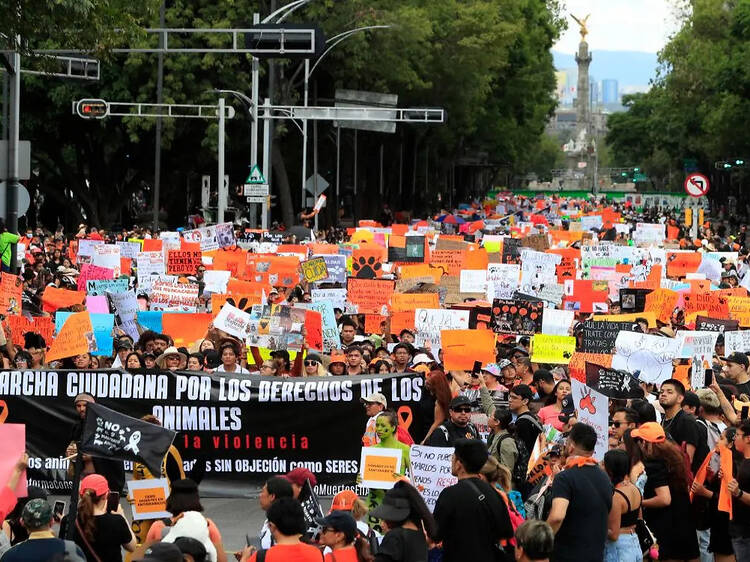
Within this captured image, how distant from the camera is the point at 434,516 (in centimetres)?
830

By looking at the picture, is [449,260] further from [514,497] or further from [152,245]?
[514,497]

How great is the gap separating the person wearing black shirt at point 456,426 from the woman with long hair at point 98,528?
2.57m

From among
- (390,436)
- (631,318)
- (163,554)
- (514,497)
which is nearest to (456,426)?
(390,436)

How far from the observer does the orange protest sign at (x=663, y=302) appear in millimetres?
19375

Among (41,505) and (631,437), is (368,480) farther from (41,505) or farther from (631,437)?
(41,505)

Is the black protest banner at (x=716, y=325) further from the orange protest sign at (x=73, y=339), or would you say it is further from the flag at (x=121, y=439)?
the flag at (x=121, y=439)

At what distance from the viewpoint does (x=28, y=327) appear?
655 inches

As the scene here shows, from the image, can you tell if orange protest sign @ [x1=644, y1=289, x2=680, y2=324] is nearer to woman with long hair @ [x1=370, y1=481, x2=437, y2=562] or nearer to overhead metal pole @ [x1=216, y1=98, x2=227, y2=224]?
woman with long hair @ [x1=370, y1=481, x2=437, y2=562]

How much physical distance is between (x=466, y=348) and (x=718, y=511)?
4.81 m

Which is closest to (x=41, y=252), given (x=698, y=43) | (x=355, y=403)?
(x=355, y=403)

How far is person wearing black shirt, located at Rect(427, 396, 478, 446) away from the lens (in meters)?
10.6

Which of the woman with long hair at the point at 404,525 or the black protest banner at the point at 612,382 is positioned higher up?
the black protest banner at the point at 612,382

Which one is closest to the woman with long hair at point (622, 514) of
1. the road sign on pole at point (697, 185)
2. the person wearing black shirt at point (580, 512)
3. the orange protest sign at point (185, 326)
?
the person wearing black shirt at point (580, 512)

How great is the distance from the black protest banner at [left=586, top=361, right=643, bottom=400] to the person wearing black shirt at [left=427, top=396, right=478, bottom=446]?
102cm
